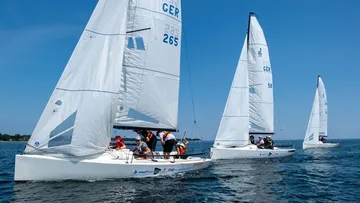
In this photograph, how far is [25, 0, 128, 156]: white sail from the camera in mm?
11266

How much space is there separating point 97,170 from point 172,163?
10.3 ft

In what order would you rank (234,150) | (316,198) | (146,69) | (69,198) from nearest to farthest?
(69,198)
(316,198)
(146,69)
(234,150)

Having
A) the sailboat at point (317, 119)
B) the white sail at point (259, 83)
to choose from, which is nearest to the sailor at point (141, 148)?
the white sail at point (259, 83)

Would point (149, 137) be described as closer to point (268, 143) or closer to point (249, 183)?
point (249, 183)

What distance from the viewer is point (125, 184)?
11133 millimetres

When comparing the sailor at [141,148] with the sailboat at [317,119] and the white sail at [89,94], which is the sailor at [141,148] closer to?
the white sail at [89,94]

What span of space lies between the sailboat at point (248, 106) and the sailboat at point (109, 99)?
321 inches

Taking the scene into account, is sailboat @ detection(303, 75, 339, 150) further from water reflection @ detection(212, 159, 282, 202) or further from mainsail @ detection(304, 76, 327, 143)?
water reflection @ detection(212, 159, 282, 202)

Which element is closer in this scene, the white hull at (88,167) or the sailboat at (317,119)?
the white hull at (88,167)

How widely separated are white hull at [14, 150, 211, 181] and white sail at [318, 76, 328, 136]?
3843 cm

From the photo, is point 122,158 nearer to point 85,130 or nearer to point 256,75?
point 85,130

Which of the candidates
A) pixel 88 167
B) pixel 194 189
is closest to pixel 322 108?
pixel 194 189

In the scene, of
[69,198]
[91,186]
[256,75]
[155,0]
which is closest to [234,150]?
[256,75]

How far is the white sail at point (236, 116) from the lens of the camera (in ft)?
74.9
